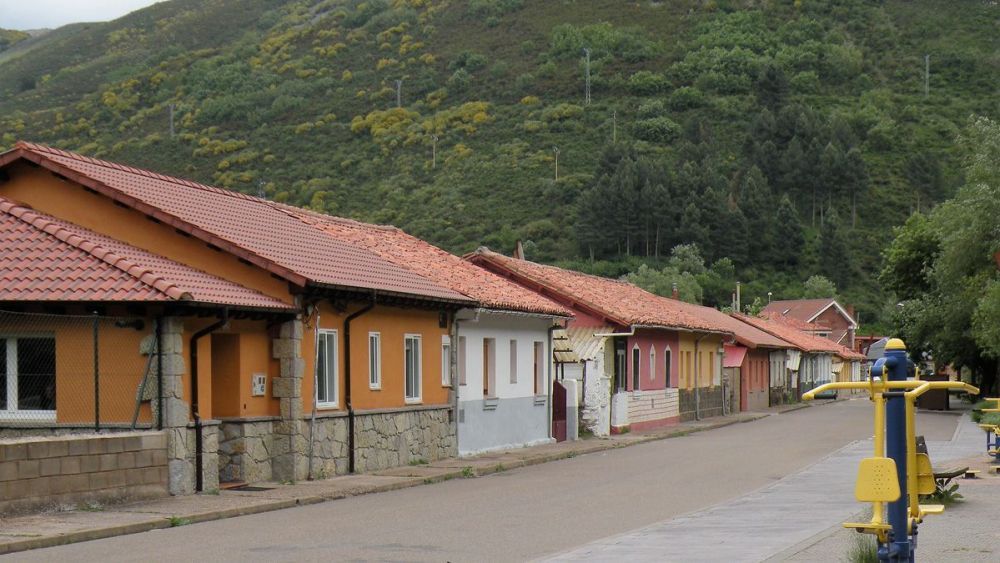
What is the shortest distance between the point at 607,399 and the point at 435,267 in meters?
9.51

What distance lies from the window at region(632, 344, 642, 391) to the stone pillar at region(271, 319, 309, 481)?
2075 centimetres

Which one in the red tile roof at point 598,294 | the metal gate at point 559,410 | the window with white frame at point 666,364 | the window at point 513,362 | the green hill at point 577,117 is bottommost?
the metal gate at point 559,410

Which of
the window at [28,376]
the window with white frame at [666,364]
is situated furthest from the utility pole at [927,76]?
the window at [28,376]

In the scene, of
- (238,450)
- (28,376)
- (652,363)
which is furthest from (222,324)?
(652,363)

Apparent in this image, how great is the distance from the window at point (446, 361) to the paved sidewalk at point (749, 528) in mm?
7825

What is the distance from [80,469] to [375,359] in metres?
8.43

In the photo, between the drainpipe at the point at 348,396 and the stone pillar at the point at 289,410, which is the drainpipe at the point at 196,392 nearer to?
the stone pillar at the point at 289,410

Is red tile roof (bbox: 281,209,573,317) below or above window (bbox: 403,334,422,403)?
above

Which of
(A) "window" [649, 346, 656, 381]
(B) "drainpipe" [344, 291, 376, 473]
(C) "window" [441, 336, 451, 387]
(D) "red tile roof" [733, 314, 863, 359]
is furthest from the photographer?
(D) "red tile roof" [733, 314, 863, 359]

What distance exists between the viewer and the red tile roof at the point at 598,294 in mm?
38875

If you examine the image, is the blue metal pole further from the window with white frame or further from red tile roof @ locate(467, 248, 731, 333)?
the window with white frame

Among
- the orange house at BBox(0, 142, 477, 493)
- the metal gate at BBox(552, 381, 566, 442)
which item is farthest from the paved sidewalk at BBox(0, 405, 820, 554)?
the metal gate at BBox(552, 381, 566, 442)

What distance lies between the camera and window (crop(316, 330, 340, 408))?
2298 centimetres

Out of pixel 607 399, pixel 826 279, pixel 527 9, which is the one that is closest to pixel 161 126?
pixel 527 9
